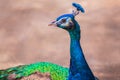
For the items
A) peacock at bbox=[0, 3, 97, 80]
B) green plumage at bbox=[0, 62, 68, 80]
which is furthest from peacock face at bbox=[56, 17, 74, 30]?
green plumage at bbox=[0, 62, 68, 80]

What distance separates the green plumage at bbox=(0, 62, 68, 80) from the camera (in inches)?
687

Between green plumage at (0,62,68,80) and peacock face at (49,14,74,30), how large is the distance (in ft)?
4.62

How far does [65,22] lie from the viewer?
17.2m

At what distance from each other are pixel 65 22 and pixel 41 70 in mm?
1718

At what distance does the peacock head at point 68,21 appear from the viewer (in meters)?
17.1

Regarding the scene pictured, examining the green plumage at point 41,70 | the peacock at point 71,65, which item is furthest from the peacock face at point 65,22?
the green plumage at point 41,70

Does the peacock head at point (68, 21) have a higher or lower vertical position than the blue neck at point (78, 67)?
higher

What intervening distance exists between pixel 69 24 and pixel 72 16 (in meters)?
0.28

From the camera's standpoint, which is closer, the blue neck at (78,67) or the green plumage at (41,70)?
the blue neck at (78,67)

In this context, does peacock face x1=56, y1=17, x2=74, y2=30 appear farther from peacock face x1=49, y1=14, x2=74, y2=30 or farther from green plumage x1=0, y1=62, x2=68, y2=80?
green plumage x1=0, y1=62, x2=68, y2=80

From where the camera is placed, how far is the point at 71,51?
17312 mm

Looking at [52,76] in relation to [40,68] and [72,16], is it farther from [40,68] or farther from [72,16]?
[72,16]

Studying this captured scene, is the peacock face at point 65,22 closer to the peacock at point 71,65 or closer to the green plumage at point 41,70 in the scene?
the peacock at point 71,65

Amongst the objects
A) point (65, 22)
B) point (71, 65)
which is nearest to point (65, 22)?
point (65, 22)
